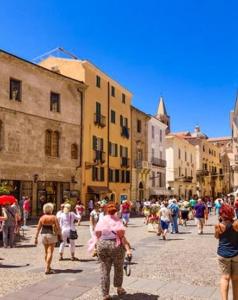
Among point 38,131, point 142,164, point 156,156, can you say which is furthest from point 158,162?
point 38,131

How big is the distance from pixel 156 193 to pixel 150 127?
7.48 metres

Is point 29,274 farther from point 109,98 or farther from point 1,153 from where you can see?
point 109,98

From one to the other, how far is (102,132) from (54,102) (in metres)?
7.21

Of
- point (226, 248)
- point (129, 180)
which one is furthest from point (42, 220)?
point (129, 180)

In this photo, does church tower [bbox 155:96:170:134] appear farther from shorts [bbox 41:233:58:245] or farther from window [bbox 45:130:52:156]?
shorts [bbox 41:233:58:245]

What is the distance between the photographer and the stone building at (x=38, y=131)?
90.8 feet

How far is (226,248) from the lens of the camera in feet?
21.9

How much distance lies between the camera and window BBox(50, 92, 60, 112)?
3181 centimetres

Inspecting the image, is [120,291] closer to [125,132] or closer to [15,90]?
[15,90]

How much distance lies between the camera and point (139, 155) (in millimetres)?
46188

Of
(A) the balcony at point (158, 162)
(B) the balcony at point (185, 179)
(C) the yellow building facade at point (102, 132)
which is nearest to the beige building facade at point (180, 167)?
(B) the balcony at point (185, 179)

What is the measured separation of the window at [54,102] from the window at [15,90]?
11.0ft

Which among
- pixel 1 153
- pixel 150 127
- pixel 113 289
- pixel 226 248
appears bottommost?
pixel 113 289

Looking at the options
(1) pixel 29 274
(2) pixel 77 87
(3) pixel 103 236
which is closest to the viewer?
(3) pixel 103 236
